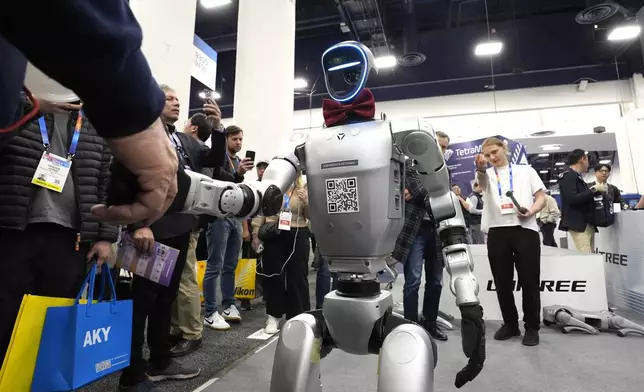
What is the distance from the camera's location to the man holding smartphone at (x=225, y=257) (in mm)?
2980

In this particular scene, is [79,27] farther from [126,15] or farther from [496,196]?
[496,196]

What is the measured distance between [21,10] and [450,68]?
33.8ft

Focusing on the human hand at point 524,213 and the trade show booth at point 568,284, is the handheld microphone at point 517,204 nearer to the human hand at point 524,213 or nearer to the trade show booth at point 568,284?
the human hand at point 524,213

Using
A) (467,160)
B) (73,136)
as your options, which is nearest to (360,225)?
(73,136)

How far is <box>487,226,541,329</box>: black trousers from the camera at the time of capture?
292cm

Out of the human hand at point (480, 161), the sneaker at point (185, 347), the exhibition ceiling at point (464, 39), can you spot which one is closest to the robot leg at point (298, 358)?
the sneaker at point (185, 347)

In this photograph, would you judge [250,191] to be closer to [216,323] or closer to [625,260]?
[216,323]

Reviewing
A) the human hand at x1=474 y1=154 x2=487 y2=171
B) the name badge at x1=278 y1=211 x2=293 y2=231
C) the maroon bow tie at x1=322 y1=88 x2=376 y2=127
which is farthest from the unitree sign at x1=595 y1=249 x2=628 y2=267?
the maroon bow tie at x1=322 y1=88 x2=376 y2=127

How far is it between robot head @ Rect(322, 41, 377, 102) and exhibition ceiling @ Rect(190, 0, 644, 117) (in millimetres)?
6750

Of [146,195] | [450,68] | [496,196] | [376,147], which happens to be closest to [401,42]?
[450,68]

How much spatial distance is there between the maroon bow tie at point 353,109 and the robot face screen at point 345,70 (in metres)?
0.03

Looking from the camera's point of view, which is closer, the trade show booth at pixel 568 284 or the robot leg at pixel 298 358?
the robot leg at pixel 298 358

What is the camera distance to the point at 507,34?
8.84m

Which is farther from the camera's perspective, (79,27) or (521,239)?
(521,239)
